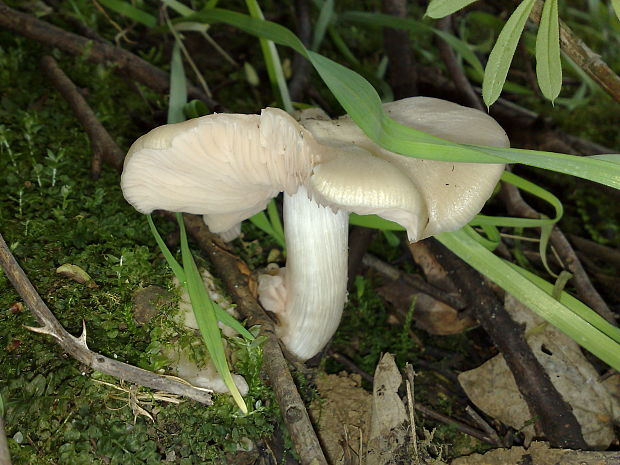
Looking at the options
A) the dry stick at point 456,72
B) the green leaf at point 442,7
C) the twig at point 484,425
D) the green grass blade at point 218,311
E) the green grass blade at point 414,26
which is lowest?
the twig at point 484,425

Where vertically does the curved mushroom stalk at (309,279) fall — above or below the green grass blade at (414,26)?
below

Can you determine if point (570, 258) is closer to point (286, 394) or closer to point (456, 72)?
point (456, 72)

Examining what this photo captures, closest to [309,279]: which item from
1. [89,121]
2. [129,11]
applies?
[89,121]

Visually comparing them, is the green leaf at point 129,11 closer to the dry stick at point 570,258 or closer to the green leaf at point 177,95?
the green leaf at point 177,95

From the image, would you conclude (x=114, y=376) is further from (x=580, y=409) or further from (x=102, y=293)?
(x=580, y=409)

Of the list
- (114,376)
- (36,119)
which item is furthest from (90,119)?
(114,376)

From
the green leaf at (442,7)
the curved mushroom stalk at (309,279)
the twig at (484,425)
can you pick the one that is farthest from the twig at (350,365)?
the green leaf at (442,7)
